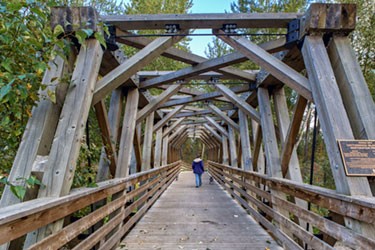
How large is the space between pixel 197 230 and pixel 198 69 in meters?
2.62

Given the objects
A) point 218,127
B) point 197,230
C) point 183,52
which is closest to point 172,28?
point 183,52

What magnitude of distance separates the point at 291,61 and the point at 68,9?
2.82 metres

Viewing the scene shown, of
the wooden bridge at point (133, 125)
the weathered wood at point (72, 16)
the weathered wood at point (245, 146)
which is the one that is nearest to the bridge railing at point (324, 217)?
the wooden bridge at point (133, 125)

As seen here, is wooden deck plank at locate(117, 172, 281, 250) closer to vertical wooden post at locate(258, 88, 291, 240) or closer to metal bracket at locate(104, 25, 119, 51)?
vertical wooden post at locate(258, 88, 291, 240)

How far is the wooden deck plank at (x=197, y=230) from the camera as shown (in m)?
3.34

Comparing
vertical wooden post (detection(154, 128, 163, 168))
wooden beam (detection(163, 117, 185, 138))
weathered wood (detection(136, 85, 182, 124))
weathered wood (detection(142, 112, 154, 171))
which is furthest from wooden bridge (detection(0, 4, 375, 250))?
wooden beam (detection(163, 117, 185, 138))

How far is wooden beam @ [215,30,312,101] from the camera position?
8.71 feet

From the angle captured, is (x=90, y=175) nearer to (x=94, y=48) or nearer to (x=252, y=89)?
(x=94, y=48)

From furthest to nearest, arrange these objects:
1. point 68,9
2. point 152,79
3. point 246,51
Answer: point 152,79 < point 246,51 < point 68,9

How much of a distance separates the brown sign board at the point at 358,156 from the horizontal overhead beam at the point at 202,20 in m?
1.59

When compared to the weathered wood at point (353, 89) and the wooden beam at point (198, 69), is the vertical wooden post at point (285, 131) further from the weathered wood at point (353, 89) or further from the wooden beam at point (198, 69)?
the weathered wood at point (353, 89)

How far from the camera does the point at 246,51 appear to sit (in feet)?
10.1

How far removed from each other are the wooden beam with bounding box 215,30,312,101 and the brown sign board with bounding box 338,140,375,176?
0.68 meters

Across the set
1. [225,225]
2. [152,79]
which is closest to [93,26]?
[152,79]
